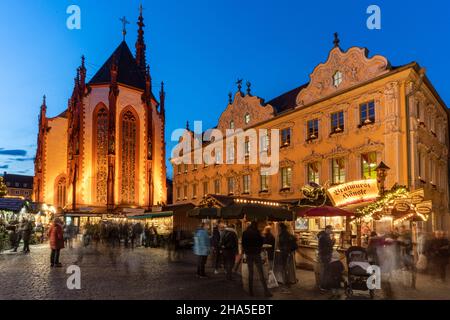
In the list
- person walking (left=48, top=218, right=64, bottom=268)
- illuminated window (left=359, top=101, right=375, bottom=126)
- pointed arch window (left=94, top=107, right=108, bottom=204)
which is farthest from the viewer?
pointed arch window (left=94, top=107, right=108, bottom=204)

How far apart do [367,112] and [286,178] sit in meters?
7.32

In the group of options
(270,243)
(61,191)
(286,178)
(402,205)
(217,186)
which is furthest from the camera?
(61,191)

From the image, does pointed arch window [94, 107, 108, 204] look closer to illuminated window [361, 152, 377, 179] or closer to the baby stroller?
illuminated window [361, 152, 377, 179]

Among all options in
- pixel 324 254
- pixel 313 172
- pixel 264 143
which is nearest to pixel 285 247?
pixel 324 254

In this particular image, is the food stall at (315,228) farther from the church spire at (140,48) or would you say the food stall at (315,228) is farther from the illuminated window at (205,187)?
the church spire at (140,48)

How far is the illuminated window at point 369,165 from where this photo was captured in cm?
2175

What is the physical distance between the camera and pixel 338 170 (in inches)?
943

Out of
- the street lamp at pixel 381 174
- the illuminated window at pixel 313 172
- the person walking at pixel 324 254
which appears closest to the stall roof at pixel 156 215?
the illuminated window at pixel 313 172

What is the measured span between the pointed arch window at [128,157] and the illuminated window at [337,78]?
29840 mm

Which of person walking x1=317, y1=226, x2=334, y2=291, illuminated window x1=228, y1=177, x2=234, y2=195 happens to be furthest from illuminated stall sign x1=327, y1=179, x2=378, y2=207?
illuminated window x1=228, y1=177, x2=234, y2=195

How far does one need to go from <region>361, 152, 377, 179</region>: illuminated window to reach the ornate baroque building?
0.05 m

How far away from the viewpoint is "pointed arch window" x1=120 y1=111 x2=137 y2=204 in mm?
47719

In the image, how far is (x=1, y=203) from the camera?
81.4ft

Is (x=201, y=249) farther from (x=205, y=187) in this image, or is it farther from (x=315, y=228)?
(x=205, y=187)
